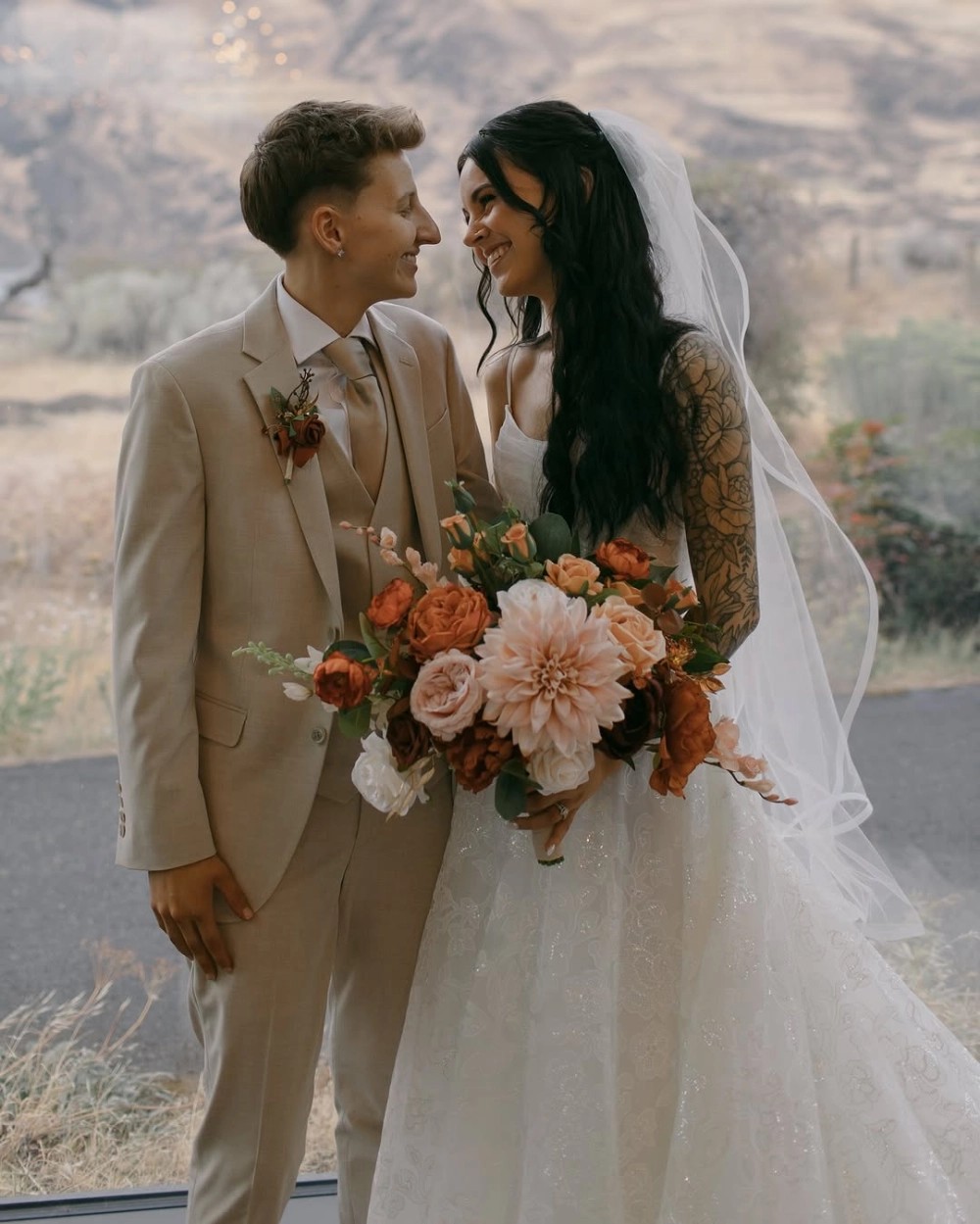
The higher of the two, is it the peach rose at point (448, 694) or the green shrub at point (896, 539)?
the peach rose at point (448, 694)

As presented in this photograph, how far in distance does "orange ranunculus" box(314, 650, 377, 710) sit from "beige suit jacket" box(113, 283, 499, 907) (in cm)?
27

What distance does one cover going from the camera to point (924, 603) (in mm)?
2973

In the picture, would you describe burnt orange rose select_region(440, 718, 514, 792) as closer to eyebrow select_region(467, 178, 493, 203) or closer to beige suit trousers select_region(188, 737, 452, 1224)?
beige suit trousers select_region(188, 737, 452, 1224)

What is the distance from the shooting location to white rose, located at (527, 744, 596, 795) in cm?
149

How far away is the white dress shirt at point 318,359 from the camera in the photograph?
1.83 metres

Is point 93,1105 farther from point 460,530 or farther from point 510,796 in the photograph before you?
point 460,530

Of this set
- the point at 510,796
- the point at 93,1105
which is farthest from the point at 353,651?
the point at 93,1105

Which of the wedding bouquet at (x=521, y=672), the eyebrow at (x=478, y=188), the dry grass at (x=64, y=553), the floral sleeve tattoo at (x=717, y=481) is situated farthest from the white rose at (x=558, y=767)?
the dry grass at (x=64, y=553)

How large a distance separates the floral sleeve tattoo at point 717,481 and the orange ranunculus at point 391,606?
19.5 inches

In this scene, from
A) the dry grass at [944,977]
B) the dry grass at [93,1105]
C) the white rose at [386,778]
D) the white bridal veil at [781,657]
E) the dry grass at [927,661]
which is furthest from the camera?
the dry grass at [927,661]

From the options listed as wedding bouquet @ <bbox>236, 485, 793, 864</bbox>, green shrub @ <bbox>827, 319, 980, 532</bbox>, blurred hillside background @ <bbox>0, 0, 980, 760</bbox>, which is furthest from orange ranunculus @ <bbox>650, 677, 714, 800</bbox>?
green shrub @ <bbox>827, 319, 980, 532</bbox>

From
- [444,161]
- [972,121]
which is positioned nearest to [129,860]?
[444,161]

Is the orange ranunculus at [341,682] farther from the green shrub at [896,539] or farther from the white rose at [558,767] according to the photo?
the green shrub at [896,539]

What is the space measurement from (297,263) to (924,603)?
1801mm
